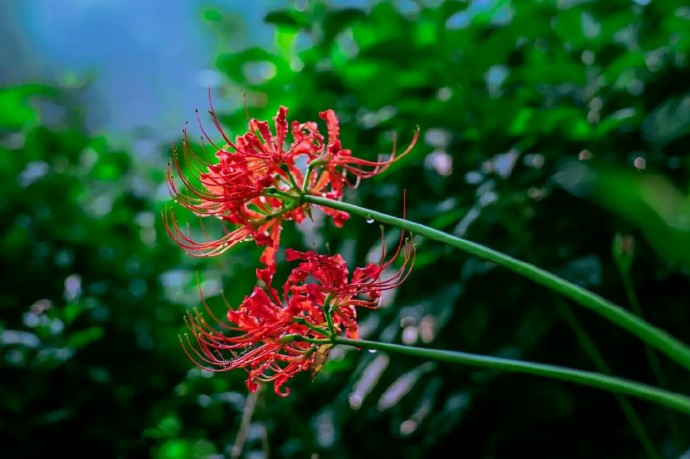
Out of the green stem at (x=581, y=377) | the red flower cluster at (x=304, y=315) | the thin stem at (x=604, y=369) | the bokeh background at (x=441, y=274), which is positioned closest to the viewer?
the green stem at (x=581, y=377)

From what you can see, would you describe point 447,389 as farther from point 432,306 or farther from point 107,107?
point 107,107

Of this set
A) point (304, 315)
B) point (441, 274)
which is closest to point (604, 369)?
point (441, 274)

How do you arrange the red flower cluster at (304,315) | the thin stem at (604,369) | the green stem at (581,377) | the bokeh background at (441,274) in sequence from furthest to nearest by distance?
the bokeh background at (441,274) < the thin stem at (604,369) < the red flower cluster at (304,315) < the green stem at (581,377)

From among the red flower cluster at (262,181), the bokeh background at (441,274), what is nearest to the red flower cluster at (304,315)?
the red flower cluster at (262,181)

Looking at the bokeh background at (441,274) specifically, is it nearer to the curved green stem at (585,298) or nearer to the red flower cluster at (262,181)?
the red flower cluster at (262,181)

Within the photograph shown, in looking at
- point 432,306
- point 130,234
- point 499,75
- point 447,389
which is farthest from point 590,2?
point 130,234

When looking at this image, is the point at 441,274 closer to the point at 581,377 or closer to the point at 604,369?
the point at 604,369

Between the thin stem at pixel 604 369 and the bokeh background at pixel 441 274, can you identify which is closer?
the thin stem at pixel 604 369

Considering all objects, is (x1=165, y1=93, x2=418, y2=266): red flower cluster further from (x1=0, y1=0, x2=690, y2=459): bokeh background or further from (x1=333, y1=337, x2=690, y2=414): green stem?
(x1=0, y1=0, x2=690, y2=459): bokeh background
